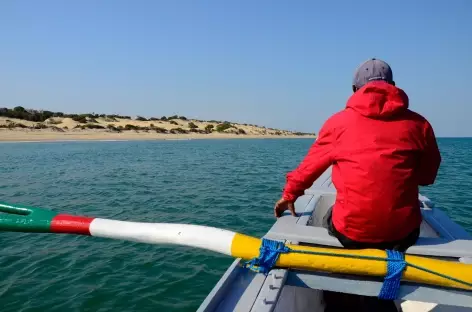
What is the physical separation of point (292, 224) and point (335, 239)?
523mm

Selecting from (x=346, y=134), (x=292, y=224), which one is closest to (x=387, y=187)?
(x=346, y=134)

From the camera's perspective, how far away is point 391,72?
224 centimetres

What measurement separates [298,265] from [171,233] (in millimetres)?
953

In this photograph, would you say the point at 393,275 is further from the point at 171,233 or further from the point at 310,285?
the point at 171,233

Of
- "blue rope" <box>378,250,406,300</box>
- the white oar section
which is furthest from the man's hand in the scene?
"blue rope" <box>378,250,406,300</box>

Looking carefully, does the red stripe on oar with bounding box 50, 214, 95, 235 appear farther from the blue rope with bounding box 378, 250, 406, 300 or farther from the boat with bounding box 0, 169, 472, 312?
the blue rope with bounding box 378, 250, 406, 300

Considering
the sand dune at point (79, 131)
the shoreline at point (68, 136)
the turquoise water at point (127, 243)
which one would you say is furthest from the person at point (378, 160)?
the sand dune at point (79, 131)

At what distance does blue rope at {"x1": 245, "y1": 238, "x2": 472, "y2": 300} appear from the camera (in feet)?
6.18

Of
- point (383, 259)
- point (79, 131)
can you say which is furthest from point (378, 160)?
point (79, 131)

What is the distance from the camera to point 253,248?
2.13 metres

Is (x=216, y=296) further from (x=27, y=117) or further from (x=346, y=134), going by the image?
(x=27, y=117)

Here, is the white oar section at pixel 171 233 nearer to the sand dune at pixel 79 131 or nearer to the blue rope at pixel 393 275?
the blue rope at pixel 393 275

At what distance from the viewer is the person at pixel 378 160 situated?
6.47 feet

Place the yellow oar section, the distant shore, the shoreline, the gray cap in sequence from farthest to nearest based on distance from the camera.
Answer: the distant shore < the shoreline < the gray cap < the yellow oar section
